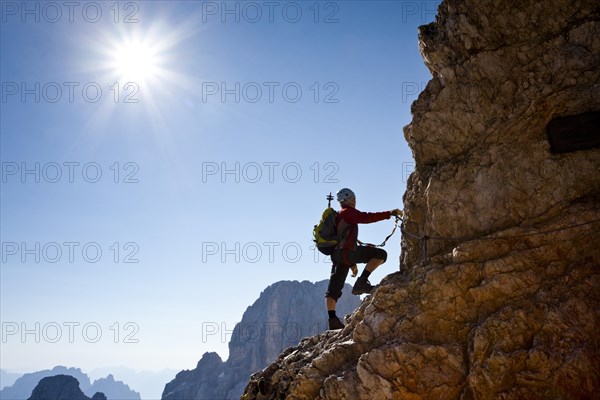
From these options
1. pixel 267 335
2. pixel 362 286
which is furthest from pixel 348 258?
pixel 267 335

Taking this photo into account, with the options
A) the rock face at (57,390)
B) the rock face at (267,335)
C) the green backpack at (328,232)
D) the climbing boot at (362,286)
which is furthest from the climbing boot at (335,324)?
the rock face at (57,390)

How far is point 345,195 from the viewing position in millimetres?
12898

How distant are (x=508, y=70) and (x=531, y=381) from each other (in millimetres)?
6680

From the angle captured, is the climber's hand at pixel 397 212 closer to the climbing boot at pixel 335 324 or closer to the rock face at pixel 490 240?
the rock face at pixel 490 240

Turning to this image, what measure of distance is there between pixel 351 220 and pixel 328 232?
3.00 feet

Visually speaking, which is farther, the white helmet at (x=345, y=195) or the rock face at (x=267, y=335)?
the rock face at (x=267, y=335)

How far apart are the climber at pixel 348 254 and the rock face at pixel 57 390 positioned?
211 metres

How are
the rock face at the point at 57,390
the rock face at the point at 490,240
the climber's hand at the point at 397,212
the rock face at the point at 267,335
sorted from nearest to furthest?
the rock face at the point at 490,240 < the climber's hand at the point at 397,212 < the rock face at the point at 267,335 < the rock face at the point at 57,390

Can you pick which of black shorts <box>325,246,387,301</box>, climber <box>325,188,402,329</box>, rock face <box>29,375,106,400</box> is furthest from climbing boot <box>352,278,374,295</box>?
rock face <box>29,375,106,400</box>

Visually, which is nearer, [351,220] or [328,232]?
[351,220]

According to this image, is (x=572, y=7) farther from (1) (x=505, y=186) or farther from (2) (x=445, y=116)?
(1) (x=505, y=186)

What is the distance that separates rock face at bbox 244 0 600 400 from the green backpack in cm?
229

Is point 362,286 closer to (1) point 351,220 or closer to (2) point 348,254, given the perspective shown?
(2) point 348,254

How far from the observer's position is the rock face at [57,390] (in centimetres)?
17925
